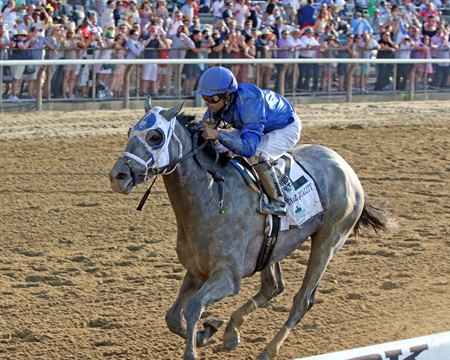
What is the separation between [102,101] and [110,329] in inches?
361

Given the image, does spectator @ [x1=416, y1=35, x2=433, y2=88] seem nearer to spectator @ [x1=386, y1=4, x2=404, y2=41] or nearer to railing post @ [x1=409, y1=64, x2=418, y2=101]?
railing post @ [x1=409, y1=64, x2=418, y2=101]

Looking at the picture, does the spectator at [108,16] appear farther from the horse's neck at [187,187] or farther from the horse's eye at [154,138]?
the horse's eye at [154,138]

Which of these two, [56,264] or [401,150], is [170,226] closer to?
[56,264]

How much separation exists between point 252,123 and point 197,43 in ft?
37.3

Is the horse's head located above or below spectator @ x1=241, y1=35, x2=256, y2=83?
above

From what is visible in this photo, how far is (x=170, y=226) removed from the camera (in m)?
10.0

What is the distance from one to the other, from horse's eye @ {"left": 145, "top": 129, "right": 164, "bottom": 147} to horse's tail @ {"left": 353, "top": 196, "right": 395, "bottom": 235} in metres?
2.17

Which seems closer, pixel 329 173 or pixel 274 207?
pixel 274 207

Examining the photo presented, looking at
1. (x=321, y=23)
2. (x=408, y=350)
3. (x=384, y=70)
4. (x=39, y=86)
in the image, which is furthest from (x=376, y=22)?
(x=408, y=350)

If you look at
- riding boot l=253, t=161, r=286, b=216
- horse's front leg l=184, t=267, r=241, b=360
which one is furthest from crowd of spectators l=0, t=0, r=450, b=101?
horse's front leg l=184, t=267, r=241, b=360

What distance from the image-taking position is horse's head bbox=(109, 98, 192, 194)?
5.69m

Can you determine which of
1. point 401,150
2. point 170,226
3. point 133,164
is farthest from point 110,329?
point 401,150

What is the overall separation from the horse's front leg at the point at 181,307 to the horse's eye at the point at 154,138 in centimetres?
101

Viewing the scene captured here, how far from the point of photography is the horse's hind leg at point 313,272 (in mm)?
6719
